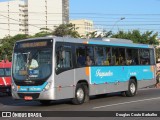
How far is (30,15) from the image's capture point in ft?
528

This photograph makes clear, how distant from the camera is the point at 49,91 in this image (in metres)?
15.9

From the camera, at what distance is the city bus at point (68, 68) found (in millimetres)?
16094

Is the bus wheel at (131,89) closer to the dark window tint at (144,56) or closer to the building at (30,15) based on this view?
the dark window tint at (144,56)

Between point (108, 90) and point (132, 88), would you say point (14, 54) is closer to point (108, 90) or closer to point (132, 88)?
point (108, 90)

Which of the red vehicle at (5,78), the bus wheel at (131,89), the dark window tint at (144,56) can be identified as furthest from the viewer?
the red vehicle at (5,78)

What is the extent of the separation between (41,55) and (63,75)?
4.00 ft

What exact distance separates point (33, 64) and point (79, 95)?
264 cm

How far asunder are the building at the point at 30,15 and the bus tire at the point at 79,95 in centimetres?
13651

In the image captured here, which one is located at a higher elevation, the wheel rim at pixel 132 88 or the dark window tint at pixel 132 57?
the dark window tint at pixel 132 57

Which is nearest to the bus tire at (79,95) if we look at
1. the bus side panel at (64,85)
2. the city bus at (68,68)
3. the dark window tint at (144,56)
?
the city bus at (68,68)

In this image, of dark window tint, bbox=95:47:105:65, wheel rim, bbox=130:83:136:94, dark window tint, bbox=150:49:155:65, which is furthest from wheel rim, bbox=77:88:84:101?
dark window tint, bbox=150:49:155:65

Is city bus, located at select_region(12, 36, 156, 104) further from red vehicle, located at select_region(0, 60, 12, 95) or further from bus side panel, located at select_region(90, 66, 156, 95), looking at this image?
red vehicle, located at select_region(0, 60, 12, 95)

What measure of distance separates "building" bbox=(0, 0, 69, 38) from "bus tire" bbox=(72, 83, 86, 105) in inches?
5374

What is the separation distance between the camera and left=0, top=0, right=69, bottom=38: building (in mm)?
156500
